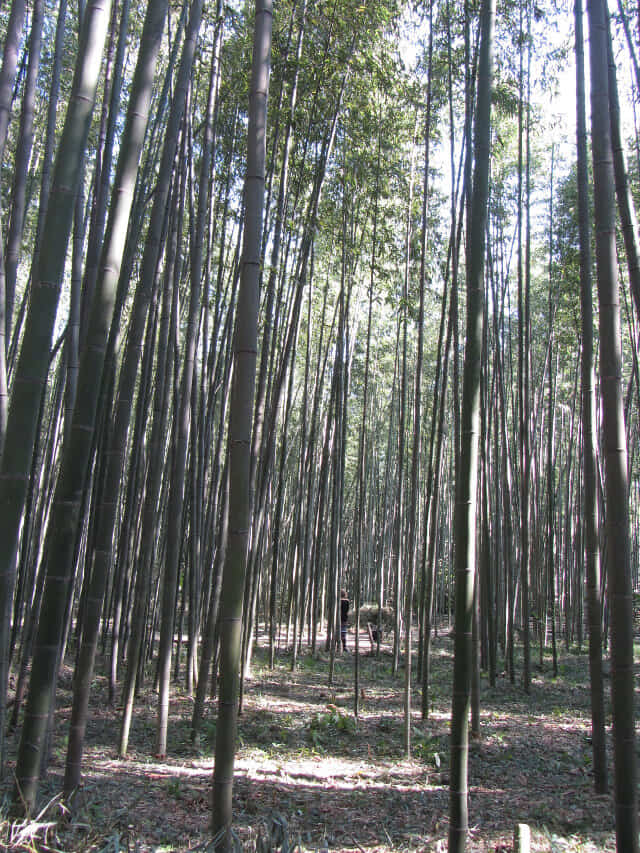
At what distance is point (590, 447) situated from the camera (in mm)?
3740

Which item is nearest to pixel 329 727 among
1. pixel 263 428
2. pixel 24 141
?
pixel 263 428

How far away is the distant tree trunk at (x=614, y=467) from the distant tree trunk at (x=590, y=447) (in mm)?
1120

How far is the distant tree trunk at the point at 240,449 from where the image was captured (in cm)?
183

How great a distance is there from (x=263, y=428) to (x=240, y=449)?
2474mm

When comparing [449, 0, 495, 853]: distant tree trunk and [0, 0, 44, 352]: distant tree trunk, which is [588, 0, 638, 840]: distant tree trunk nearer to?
[449, 0, 495, 853]: distant tree trunk

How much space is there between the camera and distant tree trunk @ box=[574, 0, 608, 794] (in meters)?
3.50

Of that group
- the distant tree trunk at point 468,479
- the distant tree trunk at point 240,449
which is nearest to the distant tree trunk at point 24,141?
the distant tree trunk at point 240,449

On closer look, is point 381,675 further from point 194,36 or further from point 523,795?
point 194,36

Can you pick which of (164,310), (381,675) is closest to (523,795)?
(164,310)

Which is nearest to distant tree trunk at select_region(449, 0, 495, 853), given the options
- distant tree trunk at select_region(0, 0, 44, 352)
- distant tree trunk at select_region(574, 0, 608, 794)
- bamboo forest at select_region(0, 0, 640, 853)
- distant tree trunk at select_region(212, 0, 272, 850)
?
bamboo forest at select_region(0, 0, 640, 853)

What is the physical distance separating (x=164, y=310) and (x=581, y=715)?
4967 millimetres

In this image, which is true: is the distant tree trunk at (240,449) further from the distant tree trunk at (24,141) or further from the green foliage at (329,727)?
the green foliage at (329,727)

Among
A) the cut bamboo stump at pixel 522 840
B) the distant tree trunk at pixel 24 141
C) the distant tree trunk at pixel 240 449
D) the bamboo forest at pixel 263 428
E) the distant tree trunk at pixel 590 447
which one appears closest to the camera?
the distant tree trunk at pixel 240 449

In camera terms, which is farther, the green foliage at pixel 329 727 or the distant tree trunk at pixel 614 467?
the green foliage at pixel 329 727
